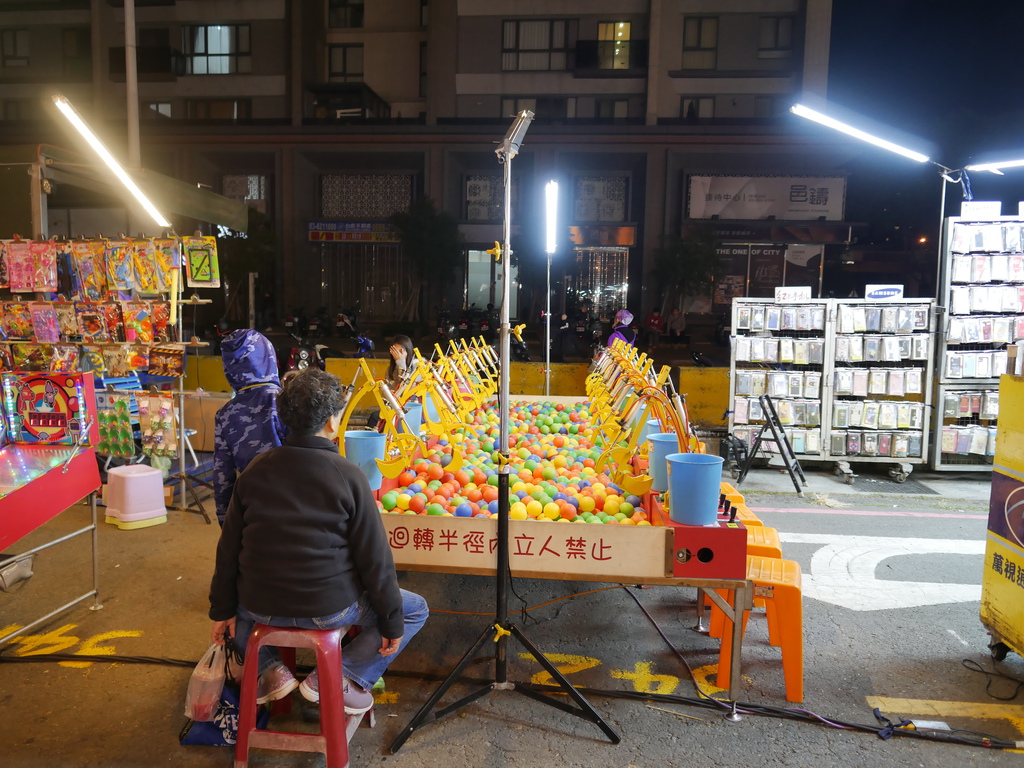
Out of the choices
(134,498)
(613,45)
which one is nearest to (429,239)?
(613,45)

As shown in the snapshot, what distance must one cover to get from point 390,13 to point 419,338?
15609mm

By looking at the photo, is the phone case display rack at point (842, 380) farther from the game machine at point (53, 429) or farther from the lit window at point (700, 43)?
the lit window at point (700, 43)

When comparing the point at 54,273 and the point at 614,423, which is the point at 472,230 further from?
the point at 614,423

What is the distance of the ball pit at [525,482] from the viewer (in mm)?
3773

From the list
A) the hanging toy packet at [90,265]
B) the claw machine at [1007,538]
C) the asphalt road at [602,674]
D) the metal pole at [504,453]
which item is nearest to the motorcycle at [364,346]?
the hanging toy packet at [90,265]

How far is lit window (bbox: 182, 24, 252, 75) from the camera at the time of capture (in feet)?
94.7

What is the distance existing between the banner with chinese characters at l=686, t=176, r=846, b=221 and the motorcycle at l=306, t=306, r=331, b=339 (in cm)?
1414

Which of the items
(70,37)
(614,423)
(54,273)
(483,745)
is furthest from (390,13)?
(483,745)

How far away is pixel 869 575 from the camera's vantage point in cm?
534

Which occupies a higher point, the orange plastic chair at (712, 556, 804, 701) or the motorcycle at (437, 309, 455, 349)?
the motorcycle at (437, 309, 455, 349)

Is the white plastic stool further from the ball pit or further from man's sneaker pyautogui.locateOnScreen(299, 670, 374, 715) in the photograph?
man's sneaker pyautogui.locateOnScreen(299, 670, 374, 715)

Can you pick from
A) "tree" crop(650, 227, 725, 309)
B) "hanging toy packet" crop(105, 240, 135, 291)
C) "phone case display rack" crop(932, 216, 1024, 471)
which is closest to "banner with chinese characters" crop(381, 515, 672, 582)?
"hanging toy packet" crop(105, 240, 135, 291)

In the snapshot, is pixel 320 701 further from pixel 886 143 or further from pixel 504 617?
pixel 886 143

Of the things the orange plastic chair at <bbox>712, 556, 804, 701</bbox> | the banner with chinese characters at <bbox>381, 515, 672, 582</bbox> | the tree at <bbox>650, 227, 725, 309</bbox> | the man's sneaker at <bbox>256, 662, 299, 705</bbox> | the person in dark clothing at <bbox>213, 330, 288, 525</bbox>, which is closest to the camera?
the man's sneaker at <bbox>256, 662, 299, 705</bbox>
